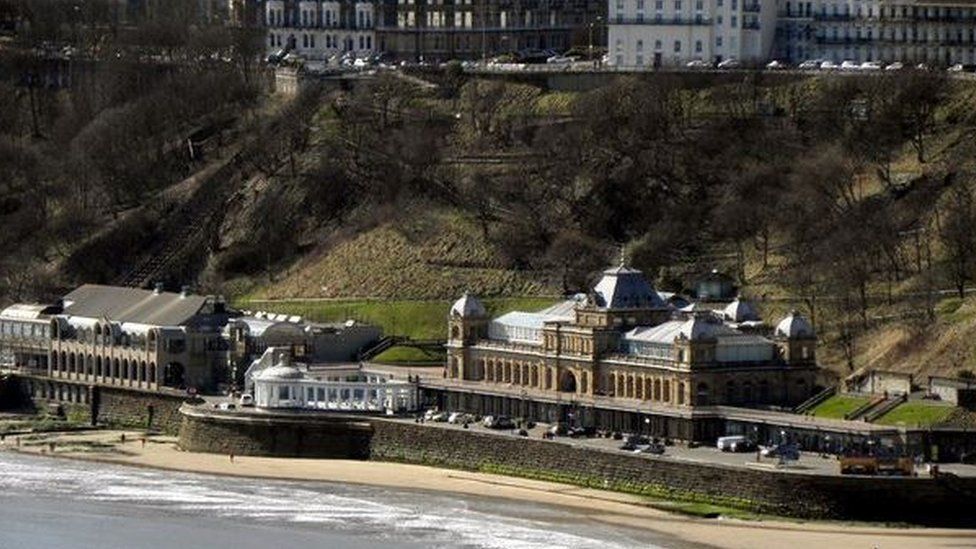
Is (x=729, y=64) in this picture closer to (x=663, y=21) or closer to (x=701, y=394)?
(x=663, y=21)

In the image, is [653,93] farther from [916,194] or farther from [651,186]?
[916,194]

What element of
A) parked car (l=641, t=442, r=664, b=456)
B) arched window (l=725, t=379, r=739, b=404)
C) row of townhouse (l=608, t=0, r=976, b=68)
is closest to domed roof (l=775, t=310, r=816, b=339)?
arched window (l=725, t=379, r=739, b=404)

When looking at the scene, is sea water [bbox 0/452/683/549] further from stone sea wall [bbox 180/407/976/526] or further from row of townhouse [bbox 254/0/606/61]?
row of townhouse [bbox 254/0/606/61]

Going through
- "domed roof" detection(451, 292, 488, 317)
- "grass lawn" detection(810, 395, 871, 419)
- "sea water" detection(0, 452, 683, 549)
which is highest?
"domed roof" detection(451, 292, 488, 317)

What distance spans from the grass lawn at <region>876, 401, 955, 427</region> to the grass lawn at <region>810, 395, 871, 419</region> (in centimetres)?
185

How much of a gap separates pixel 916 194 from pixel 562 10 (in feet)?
138

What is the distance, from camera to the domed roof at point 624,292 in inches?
5187

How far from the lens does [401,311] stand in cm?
14825

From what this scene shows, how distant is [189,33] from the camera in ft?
607

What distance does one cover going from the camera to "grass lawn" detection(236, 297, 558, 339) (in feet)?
478

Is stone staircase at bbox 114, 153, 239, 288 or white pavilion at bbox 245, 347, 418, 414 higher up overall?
stone staircase at bbox 114, 153, 239, 288

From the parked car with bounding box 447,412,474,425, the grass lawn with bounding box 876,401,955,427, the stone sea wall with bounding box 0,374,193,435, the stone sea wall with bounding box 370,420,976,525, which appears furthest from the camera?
the stone sea wall with bounding box 0,374,193,435

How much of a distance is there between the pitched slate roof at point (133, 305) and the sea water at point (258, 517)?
1626 centimetres

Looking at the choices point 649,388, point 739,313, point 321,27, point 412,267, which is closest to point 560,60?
point 321,27
